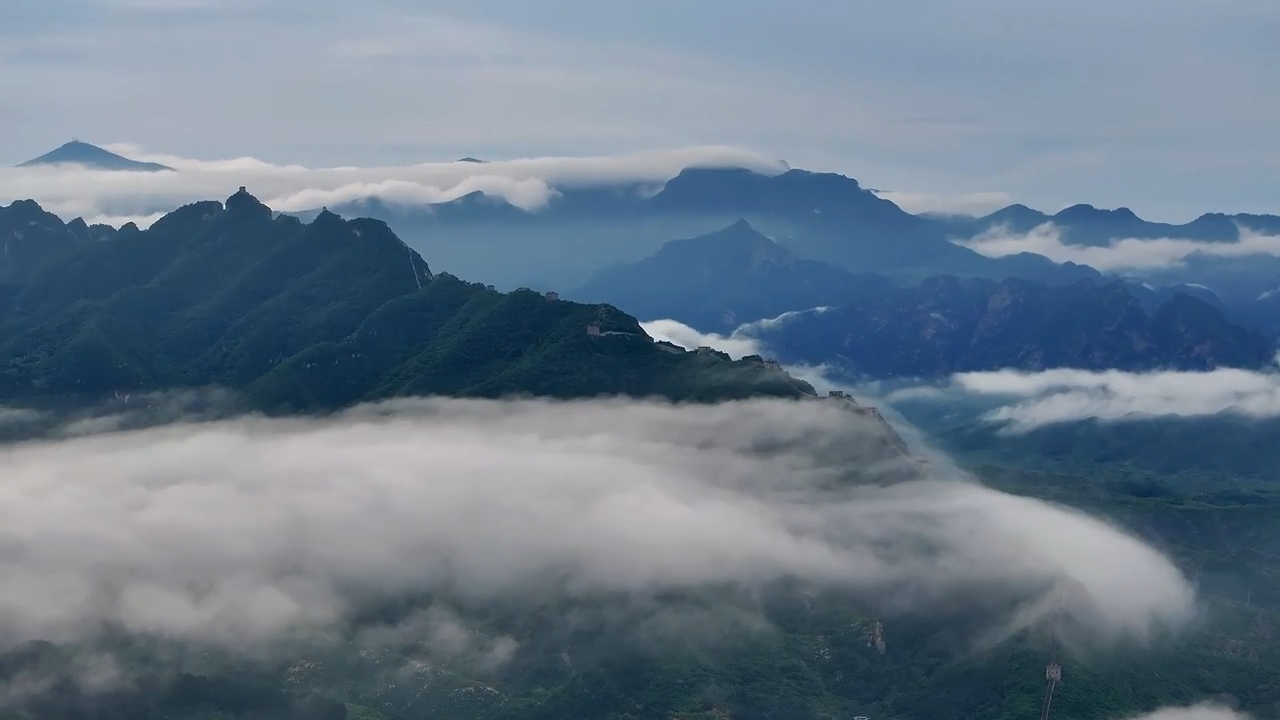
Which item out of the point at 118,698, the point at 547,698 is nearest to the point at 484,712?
the point at 547,698

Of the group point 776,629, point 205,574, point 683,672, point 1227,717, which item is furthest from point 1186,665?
point 205,574

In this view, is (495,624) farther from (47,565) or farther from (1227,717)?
(1227,717)

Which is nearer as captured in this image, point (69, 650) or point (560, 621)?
point (69, 650)

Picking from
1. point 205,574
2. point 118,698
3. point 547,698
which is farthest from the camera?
A: point 205,574

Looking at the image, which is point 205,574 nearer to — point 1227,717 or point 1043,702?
point 1043,702

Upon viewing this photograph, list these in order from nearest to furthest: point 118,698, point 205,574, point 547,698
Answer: point 118,698 → point 547,698 → point 205,574

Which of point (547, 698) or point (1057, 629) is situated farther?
point (1057, 629)

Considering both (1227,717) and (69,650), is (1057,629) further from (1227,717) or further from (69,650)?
(69,650)

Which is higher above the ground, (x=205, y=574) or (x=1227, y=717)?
(x=205, y=574)

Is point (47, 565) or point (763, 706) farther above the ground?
point (47, 565)
